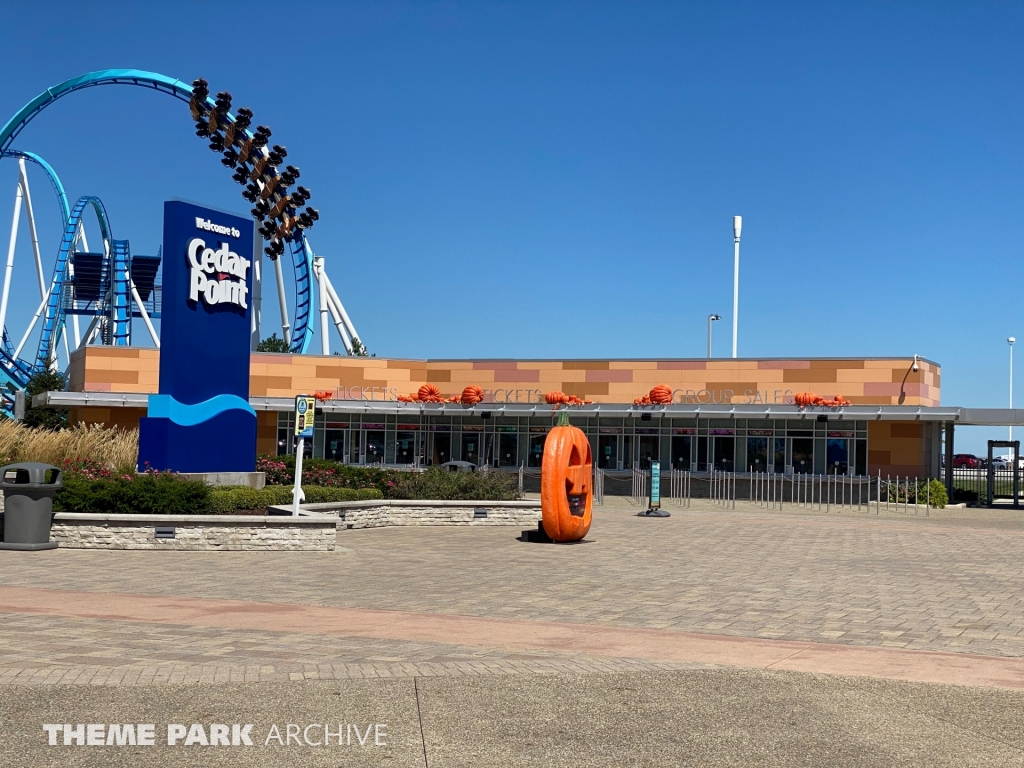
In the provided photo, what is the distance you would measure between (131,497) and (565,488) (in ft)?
24.9

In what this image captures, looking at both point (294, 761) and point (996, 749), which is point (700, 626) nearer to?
point (996, 749)

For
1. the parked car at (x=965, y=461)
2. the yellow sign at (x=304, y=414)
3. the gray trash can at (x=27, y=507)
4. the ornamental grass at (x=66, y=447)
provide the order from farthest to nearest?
the parked car at (x=965, y=461), the ornamental grass at (x=66, y=447), the yellow sign at (x=304, y=414), the gray trash can at (x=27, y=507)

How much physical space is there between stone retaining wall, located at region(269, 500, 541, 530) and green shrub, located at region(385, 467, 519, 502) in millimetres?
535

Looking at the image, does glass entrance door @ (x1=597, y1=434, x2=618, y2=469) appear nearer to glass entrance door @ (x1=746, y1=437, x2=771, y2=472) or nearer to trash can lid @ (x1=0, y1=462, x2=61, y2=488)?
glass entrance door @ (x1=746, y1=437, x2=771, y2=472)

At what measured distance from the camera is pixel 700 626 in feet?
36.2

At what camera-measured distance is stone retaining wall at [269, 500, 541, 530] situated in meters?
22.2

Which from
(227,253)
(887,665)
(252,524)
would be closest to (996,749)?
(887,665)

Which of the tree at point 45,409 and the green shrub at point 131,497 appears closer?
the green shrub at point 131,497

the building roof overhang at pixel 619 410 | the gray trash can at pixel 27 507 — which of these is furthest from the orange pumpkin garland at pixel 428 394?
the gray trash can at pixel 27 507

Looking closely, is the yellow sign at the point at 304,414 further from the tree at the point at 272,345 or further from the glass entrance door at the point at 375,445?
the tree at the point at 272,345

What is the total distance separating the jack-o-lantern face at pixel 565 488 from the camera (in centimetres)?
1970

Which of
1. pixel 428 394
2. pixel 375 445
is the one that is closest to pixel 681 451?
pixel 428 394

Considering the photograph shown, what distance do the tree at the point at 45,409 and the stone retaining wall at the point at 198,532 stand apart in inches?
1423

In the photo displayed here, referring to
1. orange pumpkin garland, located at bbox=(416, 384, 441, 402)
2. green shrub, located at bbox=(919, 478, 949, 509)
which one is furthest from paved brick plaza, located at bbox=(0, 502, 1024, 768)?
orange pumpkin garland, located at bbox=(416, 384, 441, 402)
